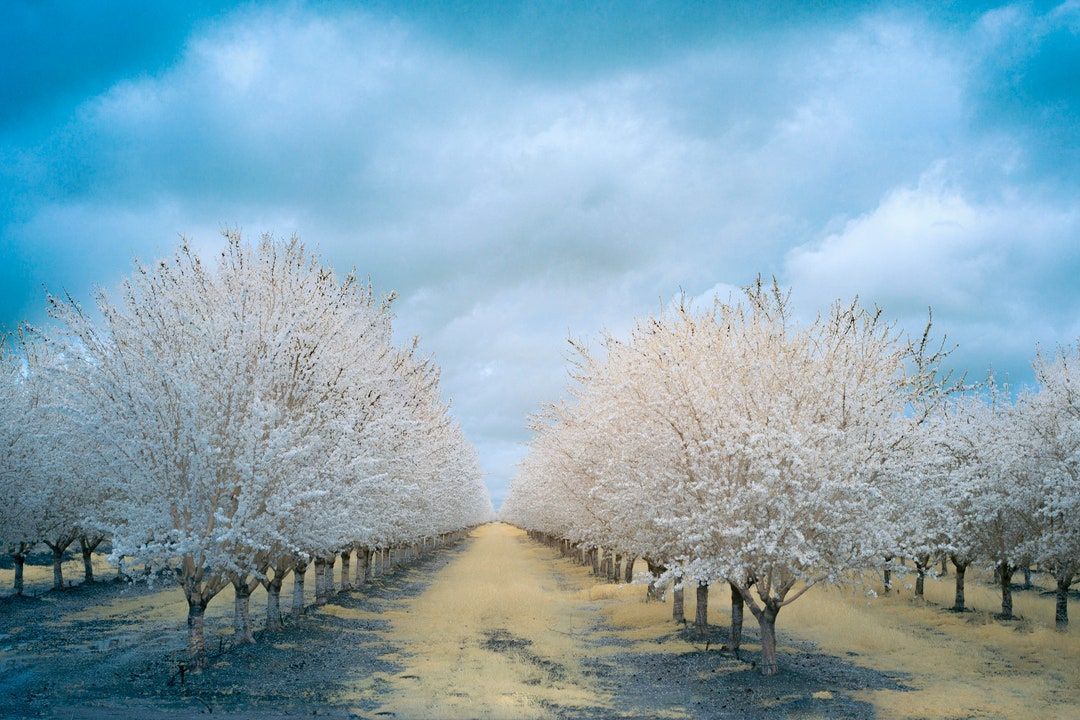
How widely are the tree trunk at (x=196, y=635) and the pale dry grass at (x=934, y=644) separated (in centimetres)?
1487

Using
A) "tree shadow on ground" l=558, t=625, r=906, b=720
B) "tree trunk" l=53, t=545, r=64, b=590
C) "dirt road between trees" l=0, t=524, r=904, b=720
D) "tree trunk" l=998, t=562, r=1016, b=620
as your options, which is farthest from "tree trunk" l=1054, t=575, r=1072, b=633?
"tree trunk" l=53, t=545, r=64, b=590

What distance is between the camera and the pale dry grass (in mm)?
19703

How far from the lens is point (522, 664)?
2352cm

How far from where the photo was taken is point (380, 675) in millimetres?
21766

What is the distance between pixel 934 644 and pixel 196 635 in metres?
27.5

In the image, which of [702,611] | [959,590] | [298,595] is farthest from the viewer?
[959,590]

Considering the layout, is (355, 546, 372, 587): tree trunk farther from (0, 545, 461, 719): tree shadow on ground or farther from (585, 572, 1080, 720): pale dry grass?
(585, 572, 1080, 720): pale dry grass

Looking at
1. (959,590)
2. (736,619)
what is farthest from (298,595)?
(959,590)

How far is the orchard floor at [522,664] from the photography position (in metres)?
18.2

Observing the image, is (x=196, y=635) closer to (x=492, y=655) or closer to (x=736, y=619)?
(x=492, y=655)

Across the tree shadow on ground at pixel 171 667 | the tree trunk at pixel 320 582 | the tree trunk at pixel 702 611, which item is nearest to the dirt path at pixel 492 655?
the tree shadow on ground at pixel 171 667

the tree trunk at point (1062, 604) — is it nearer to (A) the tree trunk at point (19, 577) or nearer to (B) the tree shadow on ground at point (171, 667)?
(B) the tree shadow on ground at point (171, 667)

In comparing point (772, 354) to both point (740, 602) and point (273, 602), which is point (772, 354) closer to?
point (740, 602)

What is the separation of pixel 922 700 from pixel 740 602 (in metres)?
5.76
